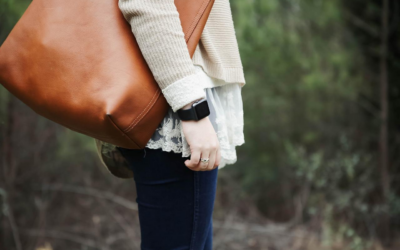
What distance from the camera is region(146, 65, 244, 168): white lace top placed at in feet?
2.58

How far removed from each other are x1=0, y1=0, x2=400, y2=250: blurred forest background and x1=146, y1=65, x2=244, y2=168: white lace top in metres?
1.52

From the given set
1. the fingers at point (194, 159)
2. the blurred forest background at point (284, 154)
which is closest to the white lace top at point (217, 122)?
the fingers at point (194, 159)

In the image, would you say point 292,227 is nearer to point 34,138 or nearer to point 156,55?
Result: point 34,138

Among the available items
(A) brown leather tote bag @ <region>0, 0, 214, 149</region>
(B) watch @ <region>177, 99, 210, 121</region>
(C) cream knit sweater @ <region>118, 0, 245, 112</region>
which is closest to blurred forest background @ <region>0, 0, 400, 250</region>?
(A) brown leather tote bag @ <region>0, 0, 214, 149</region>

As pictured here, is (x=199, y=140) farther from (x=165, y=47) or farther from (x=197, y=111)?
(x=165, y=47)

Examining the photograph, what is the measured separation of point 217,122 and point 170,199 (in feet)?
0.71

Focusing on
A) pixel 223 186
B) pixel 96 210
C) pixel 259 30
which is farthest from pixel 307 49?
pixel 96 210

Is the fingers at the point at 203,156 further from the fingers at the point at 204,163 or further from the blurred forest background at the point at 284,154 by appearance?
the blurred forest background at the point at 284,154

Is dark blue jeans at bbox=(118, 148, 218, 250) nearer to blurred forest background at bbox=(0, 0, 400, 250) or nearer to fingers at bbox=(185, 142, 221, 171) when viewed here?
fingers at bbox=(185, 142, 221, 171)

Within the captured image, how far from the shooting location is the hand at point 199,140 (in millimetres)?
738

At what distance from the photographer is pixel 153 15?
72 centimetres

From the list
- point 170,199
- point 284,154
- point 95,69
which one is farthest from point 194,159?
point 284,154

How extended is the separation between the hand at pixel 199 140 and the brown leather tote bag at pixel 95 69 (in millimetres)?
75

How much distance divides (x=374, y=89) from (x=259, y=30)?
4.27ft
